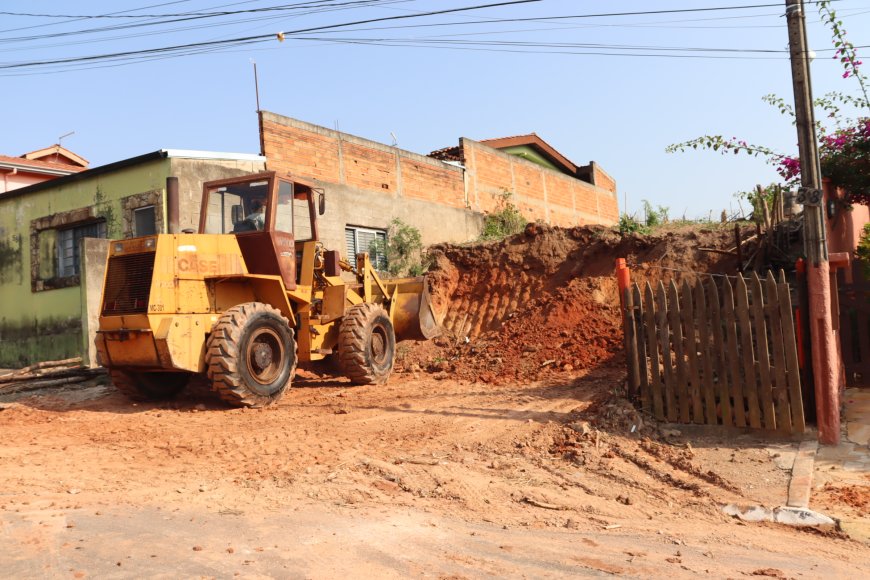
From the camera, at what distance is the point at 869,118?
1146 cm

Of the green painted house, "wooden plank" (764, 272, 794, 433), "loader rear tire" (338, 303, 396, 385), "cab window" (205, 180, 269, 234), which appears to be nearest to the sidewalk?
"wooden plank" (764, 272, 794, 433)

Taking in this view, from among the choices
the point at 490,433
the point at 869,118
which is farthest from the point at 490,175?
the point at 490,433

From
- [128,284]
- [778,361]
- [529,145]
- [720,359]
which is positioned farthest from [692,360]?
[529,145]

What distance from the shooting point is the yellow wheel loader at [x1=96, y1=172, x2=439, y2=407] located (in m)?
8.85

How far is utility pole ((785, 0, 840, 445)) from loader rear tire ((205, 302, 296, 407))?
6.18m

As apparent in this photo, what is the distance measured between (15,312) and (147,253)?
9.44 m

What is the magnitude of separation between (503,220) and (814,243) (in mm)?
15448

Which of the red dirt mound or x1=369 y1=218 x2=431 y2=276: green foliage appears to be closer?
the red dirt mound

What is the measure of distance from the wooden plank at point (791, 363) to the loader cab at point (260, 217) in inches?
246

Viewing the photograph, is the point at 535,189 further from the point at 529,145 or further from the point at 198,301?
the point at 198,301

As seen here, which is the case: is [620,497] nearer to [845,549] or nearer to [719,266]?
[845,549]

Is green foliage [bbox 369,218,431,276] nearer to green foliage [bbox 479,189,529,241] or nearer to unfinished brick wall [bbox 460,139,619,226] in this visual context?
green foliage [bbox 479,189,529,241]

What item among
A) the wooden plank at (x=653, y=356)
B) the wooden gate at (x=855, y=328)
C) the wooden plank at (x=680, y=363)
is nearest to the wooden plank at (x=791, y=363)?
the wooden plank at (x=680, y=363)

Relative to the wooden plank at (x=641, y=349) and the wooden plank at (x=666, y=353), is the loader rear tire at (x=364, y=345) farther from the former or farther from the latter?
the wooden plank at (x=666, y=353)
